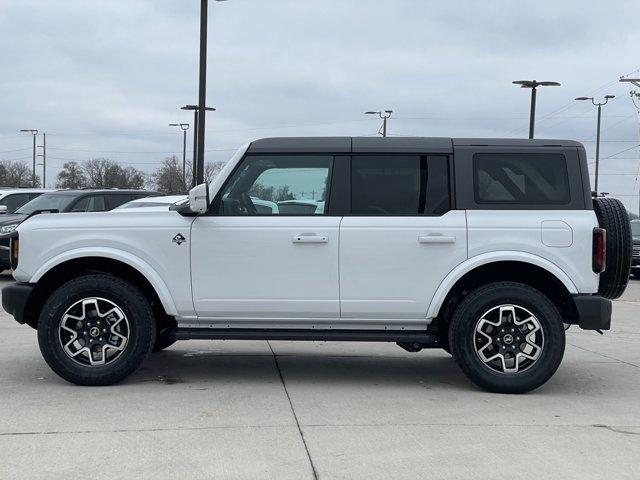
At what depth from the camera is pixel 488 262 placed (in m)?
6.38

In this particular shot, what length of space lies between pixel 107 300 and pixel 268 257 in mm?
1280

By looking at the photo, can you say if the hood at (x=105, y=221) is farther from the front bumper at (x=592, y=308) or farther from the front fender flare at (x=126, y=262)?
the front bumper at (x=592, y=308)

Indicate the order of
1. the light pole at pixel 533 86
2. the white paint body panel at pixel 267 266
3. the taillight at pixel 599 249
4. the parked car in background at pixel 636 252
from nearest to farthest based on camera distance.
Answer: the taillight at pixel 599 249, the white paint body panel at pixel 267 266, the parked car in background at pixel 636 252, the light pole at pixel 533 86

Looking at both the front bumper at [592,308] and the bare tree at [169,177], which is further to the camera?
the bare tree at [169,177]

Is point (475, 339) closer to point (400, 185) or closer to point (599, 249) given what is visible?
point (599, 249)

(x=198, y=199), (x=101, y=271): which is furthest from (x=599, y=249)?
(x=101, y=271)

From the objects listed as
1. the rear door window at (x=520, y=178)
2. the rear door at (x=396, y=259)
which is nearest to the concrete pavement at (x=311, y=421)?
the rear door at (x=396, y=259)

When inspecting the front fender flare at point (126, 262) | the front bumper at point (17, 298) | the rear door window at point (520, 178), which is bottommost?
the front bumper at point (17, 298)

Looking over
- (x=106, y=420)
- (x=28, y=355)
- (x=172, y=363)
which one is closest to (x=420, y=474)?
(x=106, y=420)

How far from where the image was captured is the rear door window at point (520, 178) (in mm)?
6523

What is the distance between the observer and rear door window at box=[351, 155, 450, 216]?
653 centimetres

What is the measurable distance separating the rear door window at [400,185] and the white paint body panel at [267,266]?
34 centimetres

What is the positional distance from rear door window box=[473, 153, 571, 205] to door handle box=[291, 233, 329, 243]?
1224 millimetres

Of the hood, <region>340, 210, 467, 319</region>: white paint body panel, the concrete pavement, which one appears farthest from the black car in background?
<region>340, 210, 467, 319</region>: white paint body panel
